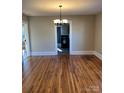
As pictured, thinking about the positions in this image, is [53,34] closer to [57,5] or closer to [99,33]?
[99,33]

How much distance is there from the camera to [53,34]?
10.4 meters

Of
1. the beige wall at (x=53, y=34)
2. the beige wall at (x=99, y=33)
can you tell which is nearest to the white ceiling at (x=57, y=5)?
the beige wall at (x=99, y=33)

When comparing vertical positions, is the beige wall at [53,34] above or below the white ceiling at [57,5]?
below

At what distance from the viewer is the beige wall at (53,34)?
34.0 ft

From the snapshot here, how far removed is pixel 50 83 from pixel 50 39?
582 centimetres

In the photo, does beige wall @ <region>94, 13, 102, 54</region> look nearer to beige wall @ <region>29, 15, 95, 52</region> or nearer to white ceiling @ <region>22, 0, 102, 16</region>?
beige wall @ <region>29, 15, 95, 52</region>

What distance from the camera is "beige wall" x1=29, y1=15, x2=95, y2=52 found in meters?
10.4

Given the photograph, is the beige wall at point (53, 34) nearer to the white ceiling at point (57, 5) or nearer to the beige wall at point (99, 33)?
the beige wall at point (99, 33)

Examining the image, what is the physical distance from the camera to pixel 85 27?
10.5 m

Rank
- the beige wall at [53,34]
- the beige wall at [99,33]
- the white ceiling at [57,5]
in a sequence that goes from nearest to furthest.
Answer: the white ceiling at [57,5] < the beige wall at [99,33] < the beige wall at [53,34]
